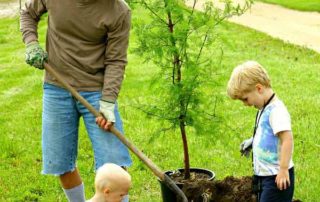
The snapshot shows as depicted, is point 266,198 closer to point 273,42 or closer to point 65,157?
point 65,157

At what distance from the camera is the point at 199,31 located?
512 cm

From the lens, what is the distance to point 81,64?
4363mm

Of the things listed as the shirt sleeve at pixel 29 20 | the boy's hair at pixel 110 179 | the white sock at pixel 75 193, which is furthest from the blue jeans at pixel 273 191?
the shirt sleeve at pixel 29 20

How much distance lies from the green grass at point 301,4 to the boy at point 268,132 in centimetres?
1540

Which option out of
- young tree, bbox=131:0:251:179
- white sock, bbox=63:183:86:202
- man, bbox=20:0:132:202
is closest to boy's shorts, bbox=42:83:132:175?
man, bbox=20:0:132:202

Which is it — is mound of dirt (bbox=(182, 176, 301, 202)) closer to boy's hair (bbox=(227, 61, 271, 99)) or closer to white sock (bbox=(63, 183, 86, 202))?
white sock (bbox=(63, 183, 86, 202))

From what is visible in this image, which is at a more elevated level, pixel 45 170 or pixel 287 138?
pixel 287 138

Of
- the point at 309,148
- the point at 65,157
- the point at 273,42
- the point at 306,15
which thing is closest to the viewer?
the point at 65,157

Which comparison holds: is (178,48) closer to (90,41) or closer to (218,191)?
(90,41)

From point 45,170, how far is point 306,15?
48.2 ft

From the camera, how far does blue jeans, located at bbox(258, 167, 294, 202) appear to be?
4.12 metres

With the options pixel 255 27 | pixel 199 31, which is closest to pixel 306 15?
pixel 255 27

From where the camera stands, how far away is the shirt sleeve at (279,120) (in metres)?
3.91

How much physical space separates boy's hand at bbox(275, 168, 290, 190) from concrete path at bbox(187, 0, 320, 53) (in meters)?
9.29
